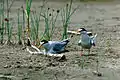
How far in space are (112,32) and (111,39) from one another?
110 cm

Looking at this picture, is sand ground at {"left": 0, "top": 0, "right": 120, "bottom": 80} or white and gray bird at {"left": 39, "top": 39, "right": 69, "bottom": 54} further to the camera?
white and gray bird at {"left": 39, "top": 39, "right": 69, "bottom": 54}

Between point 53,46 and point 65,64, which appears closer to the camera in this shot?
point 65,64

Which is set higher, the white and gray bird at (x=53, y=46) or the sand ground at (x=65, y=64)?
the white and gray bird at (x=53, y=46)

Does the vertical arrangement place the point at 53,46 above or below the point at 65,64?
above

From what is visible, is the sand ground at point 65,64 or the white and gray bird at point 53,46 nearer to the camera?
the sand ground at point 65,64

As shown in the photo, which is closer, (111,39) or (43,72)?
(43,72)

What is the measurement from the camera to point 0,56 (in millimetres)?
6719

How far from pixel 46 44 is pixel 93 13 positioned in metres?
6.73

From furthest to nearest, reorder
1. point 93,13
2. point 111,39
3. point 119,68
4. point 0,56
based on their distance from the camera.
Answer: point 93,13 < point 111,39 < point 0,56 < point 119,68

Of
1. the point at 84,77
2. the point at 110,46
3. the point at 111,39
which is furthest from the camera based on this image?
the point at 111,39

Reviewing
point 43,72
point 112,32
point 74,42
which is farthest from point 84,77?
point 112,32

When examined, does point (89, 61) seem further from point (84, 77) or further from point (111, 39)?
point (111, 39)

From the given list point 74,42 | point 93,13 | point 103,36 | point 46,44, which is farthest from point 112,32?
point 93,13

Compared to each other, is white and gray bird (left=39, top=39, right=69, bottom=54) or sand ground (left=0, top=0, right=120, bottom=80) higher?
white and gray bird (left=39, top=39, right=69, bottom=54)
